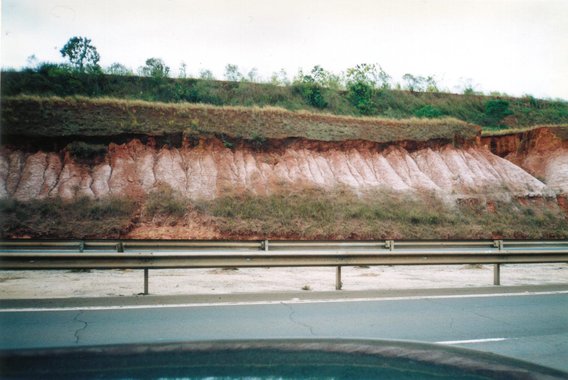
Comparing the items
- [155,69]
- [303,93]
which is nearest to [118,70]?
[155,69]

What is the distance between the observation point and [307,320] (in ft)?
25.0

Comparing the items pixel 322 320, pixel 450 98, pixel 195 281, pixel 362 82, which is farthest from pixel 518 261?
pixel 450 98

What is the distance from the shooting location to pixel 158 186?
30.4m

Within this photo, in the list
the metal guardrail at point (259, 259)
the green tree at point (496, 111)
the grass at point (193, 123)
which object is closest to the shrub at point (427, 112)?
the green tree at point (496, 111)

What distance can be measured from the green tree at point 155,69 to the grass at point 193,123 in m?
14.1

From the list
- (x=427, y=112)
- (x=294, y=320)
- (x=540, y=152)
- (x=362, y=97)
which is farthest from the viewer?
(x=427, y=112)

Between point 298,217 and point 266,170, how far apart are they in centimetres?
507

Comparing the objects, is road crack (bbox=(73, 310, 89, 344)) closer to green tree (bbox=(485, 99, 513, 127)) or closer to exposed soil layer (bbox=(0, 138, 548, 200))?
exposed soil layer (bbox=(0, 138, 548, 200))

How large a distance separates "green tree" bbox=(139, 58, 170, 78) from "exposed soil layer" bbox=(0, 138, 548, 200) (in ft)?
58.5

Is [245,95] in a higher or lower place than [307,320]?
higher

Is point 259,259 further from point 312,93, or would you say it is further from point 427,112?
point 427,112

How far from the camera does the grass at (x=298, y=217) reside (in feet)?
88.4

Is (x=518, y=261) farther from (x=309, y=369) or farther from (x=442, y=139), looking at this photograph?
(x=442, y=139)

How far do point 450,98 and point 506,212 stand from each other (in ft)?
96.1
